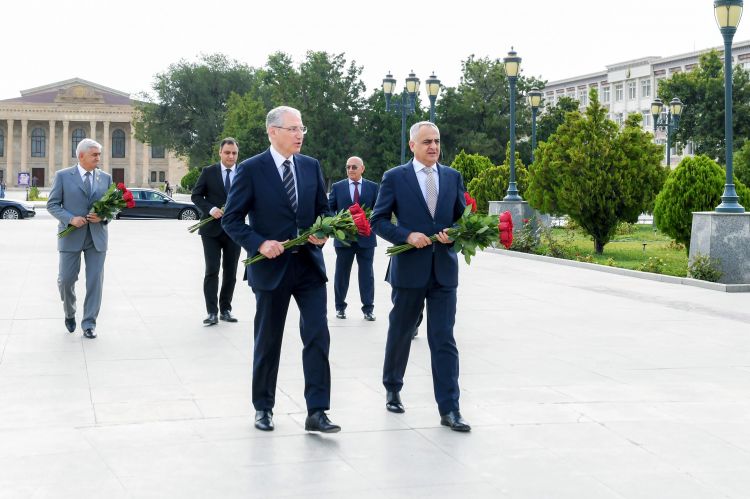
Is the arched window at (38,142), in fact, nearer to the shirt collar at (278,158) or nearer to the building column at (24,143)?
the building column at (24,143)

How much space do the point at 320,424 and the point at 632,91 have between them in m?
94.3

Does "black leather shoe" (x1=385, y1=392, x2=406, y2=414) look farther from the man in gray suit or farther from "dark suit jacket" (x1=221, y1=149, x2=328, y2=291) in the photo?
the man in gray suit

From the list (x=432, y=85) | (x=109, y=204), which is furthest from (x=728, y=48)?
(x=432, y=85)

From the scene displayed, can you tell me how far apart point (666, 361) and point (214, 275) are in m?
4.52

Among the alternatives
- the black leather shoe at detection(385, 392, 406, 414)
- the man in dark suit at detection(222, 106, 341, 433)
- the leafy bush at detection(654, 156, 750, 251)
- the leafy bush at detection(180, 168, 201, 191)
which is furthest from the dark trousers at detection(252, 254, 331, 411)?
the leafy bush at detection(180, 168, 201, 191)

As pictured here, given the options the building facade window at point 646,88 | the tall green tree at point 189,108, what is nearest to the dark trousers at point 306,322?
the tall green tree at point 189,108

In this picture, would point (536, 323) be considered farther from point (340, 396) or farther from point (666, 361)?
point (340, 396)

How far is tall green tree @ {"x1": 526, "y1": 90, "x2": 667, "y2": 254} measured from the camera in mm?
21266

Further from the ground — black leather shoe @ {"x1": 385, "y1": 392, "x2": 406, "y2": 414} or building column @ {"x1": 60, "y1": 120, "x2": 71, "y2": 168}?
building column @ {"x1": 60, "y1": 120, "x2": 71, "y2": 168}

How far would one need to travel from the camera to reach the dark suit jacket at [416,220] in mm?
6062

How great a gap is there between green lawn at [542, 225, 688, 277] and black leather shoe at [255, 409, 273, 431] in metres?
11.5

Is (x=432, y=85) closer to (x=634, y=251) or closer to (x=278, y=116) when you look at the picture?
(x=634, y=251)

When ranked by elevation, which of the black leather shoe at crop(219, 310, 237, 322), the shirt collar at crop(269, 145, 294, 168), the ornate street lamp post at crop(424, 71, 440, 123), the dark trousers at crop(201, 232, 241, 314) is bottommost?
the black leather shoe at crop(219, 310, 237, 322)

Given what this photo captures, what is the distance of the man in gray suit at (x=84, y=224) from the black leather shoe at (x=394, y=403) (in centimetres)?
391
